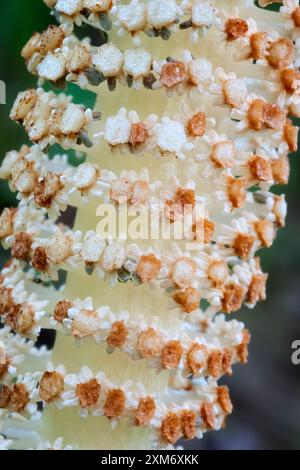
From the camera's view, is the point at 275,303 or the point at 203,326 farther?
the point at 275,303

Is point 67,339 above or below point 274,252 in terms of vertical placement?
above

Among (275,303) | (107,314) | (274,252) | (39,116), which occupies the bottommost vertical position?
(275,303)

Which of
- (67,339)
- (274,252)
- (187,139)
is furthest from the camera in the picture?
(274,252)

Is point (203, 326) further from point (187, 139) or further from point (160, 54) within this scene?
point (160, 54)

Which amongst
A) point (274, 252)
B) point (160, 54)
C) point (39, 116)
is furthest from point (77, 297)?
point (274, 252)

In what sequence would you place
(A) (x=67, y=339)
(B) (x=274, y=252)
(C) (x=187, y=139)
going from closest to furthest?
(C) (x=187, y=139), (A) (x=67, y=339), (B) (x=274, y=252)

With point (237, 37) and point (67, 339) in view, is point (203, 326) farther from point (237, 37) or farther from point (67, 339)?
point (237, 37)
